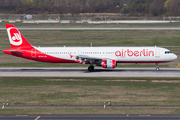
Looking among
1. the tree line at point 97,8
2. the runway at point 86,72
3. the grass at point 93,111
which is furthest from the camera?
the tree line at point 97,8

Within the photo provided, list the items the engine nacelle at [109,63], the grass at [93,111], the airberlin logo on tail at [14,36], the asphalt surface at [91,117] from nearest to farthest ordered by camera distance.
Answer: the asphalt surface at [91,117], the grass at [93,111], the engine nacelle at [109,63], the airberlin logo on tail at [14,36]

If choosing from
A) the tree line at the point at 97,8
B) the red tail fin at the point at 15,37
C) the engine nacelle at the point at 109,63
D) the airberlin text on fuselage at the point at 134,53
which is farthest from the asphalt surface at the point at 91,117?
the tree line at the point at 97,8

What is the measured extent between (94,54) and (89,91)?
1596 cm

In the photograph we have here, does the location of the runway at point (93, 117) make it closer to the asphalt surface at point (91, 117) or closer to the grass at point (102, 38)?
the asphalt surface at point (91, 117)

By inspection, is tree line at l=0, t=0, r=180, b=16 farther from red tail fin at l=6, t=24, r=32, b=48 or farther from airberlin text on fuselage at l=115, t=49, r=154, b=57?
red tail fin at l=6, t=24, r=32, b=48

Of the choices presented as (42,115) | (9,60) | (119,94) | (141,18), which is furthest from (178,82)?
(141,18)

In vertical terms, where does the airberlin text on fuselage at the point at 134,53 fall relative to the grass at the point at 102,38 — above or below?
below

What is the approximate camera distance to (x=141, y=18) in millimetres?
144625

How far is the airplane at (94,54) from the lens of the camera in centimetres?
5169

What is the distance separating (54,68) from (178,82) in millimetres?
24465

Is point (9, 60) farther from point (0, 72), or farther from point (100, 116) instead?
point (100, 116)

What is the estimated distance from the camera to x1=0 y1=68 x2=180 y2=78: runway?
159ft

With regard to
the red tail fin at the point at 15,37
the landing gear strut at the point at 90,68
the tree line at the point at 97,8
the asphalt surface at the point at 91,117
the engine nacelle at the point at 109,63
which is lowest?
the asphalt surface at the point at 91,117

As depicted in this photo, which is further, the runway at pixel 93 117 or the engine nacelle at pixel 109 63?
the engine nacelle at pixel 109 63
